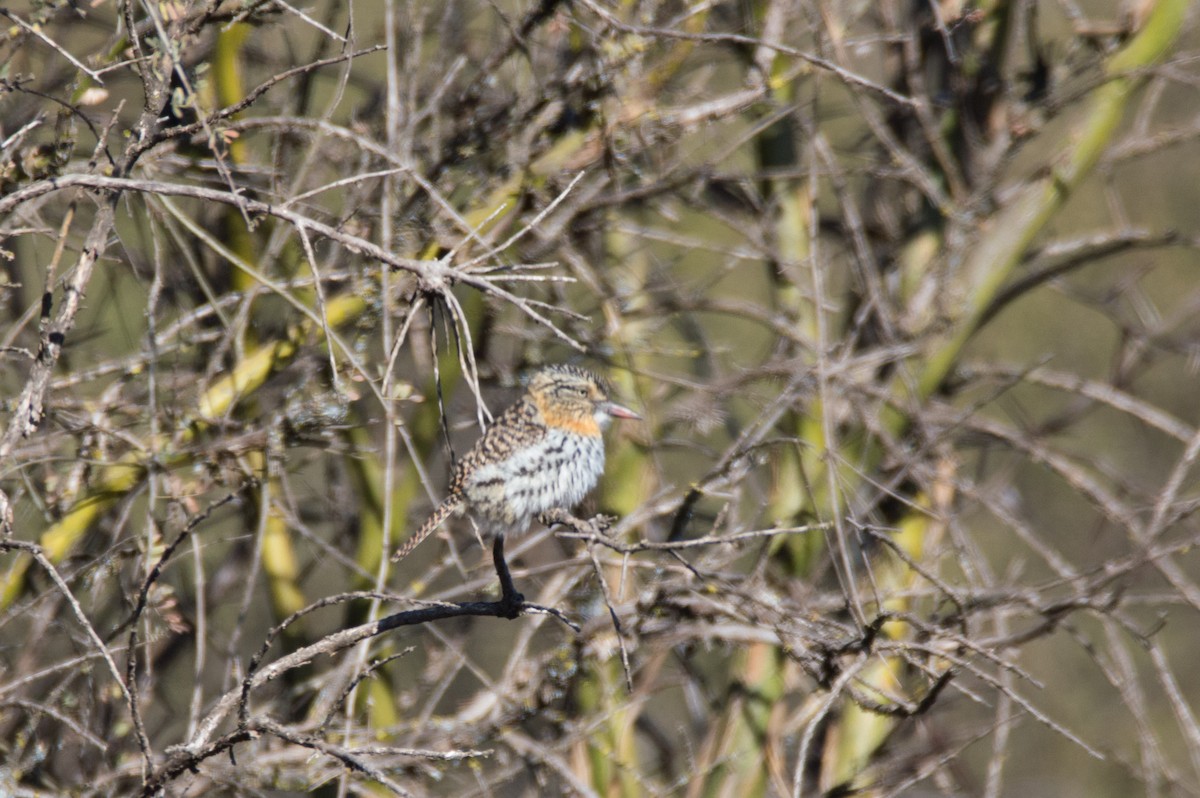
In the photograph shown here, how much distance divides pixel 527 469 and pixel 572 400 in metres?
0.50

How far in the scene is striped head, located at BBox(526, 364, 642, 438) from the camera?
397cm

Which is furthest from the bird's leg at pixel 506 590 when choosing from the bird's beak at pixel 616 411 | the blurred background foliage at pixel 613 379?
the bird's beak at pixel 616 411

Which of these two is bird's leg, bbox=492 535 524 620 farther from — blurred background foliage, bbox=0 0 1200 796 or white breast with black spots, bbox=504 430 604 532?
blurred background foliage, bbox=0 0 1200 796

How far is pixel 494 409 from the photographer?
517cm

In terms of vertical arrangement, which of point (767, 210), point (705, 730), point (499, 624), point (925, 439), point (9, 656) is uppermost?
point (767, 210)

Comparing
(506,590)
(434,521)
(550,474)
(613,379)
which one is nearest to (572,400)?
(550,474)

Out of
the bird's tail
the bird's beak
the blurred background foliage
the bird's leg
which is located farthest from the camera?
the bird's beak

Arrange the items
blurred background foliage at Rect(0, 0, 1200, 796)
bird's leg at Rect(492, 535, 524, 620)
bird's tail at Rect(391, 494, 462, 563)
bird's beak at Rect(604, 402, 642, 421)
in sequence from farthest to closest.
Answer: bird's beak at Rect(604, 402, 642, 421) < blurred background foliage at Rect(0, 0, 1200, 796) < bird's tail at Rect(391, 494, 462, 563) < bird's leg at Rect(492, 535, 524, 620)

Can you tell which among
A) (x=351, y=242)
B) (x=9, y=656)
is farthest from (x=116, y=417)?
(x=351, y=242)

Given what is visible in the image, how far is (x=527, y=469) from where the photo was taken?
362cm

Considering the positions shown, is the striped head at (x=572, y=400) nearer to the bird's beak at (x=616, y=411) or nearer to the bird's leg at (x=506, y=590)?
the bird's beak at (x=616, y=411)

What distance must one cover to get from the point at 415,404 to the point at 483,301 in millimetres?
541

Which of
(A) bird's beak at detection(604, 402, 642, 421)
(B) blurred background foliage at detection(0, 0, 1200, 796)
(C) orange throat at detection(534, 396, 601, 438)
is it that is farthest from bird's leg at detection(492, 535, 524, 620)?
(A) bird's beak at detection(604, 402, 642, 421)

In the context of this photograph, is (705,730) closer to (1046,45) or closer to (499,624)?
(1046,45)
